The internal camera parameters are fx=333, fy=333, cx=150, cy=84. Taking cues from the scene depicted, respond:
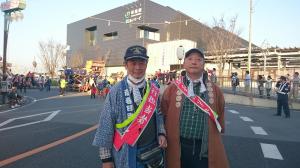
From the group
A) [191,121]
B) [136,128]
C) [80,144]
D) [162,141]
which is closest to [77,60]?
[80,144]

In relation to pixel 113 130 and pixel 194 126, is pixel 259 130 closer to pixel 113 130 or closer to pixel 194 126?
pixel 194 126

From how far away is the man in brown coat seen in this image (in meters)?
3.40

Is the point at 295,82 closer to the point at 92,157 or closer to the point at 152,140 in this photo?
the point at 92,157

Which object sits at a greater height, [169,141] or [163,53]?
[163,53]

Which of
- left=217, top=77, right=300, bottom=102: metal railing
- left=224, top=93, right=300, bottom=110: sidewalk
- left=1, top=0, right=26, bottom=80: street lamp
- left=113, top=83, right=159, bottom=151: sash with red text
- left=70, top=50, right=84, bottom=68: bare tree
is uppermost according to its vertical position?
left=1, top=0, right=26, bottom=80: street lamp

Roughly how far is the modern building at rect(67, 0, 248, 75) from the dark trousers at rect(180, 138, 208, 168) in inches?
1585

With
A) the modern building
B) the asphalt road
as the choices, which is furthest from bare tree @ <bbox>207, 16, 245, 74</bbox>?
the asphalt road

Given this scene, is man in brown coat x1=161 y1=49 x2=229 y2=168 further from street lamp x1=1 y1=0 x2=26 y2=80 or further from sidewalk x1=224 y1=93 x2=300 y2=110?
street lamp x1=1 y1=0 x2=26 y2=80

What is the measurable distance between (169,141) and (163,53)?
45.7 metres

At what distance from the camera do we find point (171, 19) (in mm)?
55594

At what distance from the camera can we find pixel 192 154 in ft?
11.2

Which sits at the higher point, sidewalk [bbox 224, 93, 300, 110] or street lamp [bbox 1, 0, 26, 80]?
street lamp [bbox 1, 0, 26, 80]

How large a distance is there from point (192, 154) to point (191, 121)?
0.34m

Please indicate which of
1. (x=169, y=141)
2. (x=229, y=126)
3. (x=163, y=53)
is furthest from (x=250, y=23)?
(x=169, y=141)
